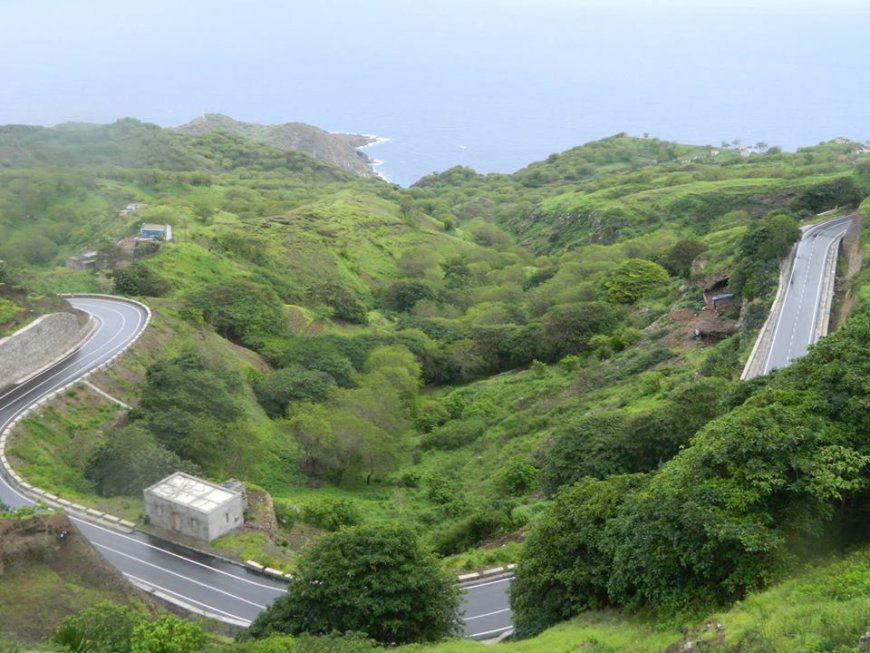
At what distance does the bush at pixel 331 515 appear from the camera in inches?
1204

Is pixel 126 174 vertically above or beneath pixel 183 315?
above

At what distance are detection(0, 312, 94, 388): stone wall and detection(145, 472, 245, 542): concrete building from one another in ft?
45.6

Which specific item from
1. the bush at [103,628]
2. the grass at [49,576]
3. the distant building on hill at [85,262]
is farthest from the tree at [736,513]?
the distant building on hill at [85,262]

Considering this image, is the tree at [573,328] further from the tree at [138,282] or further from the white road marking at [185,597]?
the white road marking at [185,597]

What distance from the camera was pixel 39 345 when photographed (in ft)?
130

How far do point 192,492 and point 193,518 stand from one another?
125cm

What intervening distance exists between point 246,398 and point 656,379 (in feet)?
67.4

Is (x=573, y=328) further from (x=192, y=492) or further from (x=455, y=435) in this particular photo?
(x=192, y=492)

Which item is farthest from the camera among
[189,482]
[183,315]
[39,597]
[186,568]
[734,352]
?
[183,315]

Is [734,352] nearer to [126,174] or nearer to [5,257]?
[5,257]

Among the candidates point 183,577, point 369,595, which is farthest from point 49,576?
point 369,595

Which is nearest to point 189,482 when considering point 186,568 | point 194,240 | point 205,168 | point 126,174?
point 186,568

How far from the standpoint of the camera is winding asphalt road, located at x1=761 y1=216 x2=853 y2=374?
112 feet

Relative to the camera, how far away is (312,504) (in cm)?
3209
